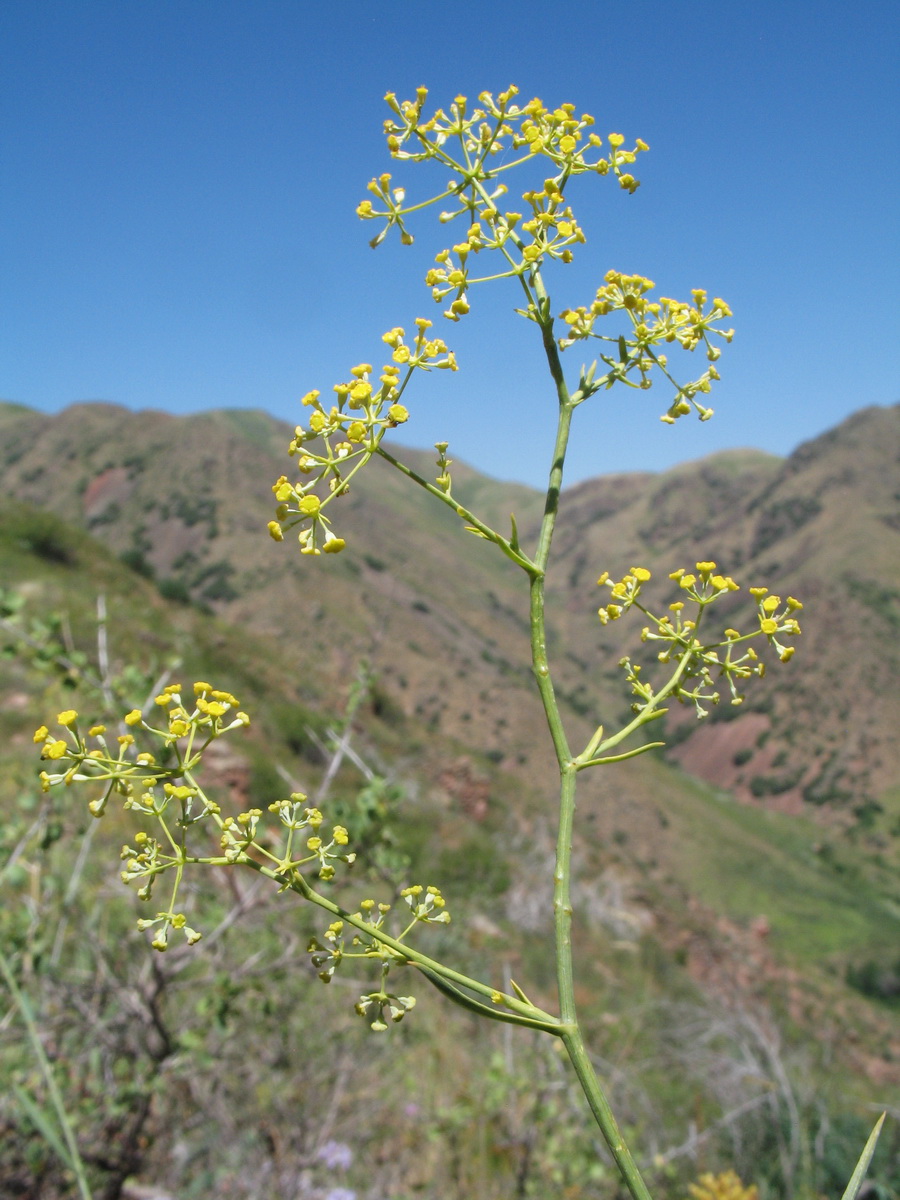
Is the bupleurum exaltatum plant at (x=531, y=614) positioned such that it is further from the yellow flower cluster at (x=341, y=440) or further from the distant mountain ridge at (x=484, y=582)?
the distant mountain ridge at (x=484, y=582)

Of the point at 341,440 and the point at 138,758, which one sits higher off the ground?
the point at 341,440

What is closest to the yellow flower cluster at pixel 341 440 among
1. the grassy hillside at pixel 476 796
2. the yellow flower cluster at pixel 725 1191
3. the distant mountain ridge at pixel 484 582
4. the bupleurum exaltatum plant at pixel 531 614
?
the bupleurum exaltatum plant at pixel 531 614

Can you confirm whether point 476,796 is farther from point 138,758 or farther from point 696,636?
point 138,758

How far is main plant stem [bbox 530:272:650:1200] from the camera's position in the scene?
106cm

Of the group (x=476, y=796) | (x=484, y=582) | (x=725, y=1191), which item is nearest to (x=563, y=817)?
(x=725, y=1191)

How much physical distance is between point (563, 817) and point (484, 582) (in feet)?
342

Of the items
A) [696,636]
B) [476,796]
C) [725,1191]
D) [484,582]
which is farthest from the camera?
[484,582]

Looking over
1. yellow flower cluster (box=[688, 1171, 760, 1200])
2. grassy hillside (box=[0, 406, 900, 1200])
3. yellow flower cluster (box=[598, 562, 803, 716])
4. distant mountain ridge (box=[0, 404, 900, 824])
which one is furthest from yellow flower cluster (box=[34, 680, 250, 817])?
distant mountain ridge (box=[0, 404, 900, 824])

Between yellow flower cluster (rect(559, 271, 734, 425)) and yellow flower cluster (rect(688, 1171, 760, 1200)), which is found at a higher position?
yellow flower cluster (rect(559, 271, 734, 425))

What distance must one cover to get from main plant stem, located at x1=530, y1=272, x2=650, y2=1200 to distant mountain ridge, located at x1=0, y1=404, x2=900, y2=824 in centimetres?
3061

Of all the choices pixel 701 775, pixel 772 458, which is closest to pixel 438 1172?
pixel 701 775

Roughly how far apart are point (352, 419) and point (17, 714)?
15.5 m

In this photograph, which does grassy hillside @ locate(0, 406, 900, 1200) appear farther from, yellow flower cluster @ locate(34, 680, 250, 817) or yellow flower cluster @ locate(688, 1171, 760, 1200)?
yellow flower cluster @ locate(34, 680, 250, 817)

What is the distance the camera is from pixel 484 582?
105500 mm
